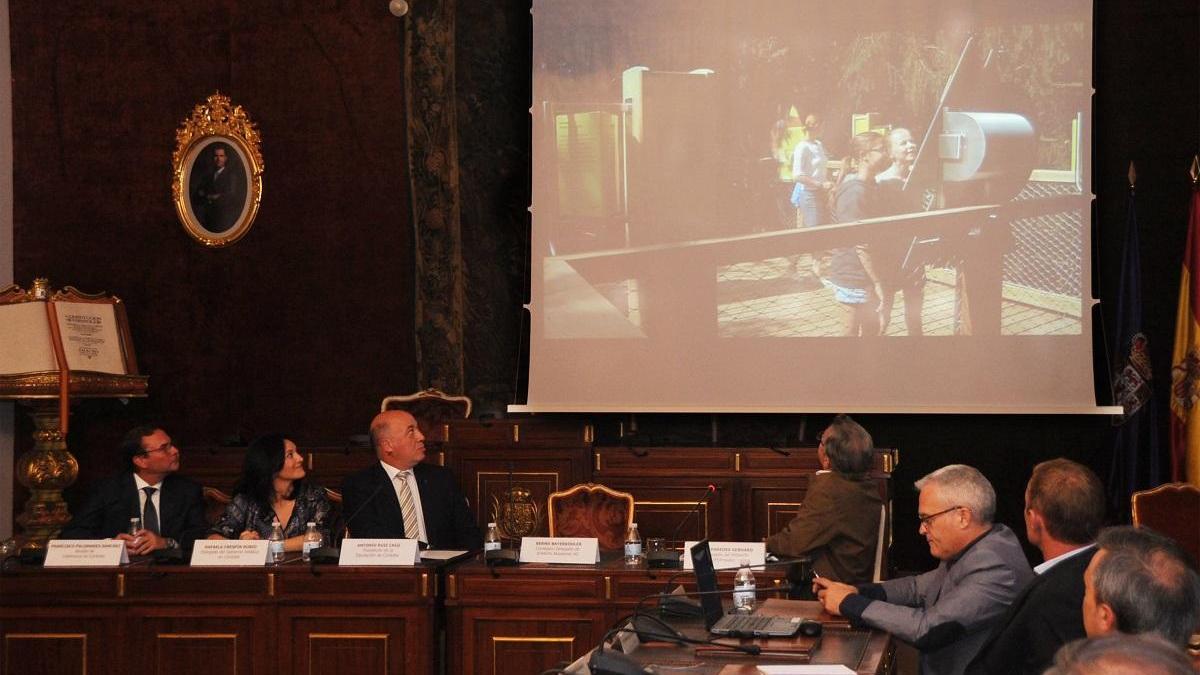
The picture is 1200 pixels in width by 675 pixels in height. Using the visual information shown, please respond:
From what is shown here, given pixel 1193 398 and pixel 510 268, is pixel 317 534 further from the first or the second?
pixel 1193 398

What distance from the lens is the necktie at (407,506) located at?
18.2ft

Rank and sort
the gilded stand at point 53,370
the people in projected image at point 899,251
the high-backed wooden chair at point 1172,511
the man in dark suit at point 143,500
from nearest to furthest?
the man in dark suit at point 143,500 → the high-backed wooden chair at point 1172,511 → the people in projected image at point 899,251 → the gilded stand at point 53,370

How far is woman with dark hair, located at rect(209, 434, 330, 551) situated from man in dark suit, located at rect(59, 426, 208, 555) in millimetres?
319

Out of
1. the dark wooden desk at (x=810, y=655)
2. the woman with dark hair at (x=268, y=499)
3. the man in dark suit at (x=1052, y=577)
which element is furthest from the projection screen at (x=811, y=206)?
A: the man in dark suit at (x=1052, y=577)

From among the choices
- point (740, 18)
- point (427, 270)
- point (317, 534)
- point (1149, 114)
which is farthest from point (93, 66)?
point (1149, 114)

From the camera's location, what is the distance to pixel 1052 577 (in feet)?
9.66

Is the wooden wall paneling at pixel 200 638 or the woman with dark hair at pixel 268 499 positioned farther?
the woman with dark hair at pixel 268 499

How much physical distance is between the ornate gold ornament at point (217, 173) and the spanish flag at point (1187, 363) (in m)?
5.77

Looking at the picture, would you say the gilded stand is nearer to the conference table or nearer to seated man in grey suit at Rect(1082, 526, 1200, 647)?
the conference table

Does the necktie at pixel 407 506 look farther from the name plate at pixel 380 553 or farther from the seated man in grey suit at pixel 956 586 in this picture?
the seated man in grey suit at pixel 956 586

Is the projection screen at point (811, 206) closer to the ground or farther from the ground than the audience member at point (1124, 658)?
farther from the ground

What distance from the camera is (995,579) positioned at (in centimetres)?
339

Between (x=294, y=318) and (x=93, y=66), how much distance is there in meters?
2.23

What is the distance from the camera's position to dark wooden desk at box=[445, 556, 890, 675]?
15.2ft
